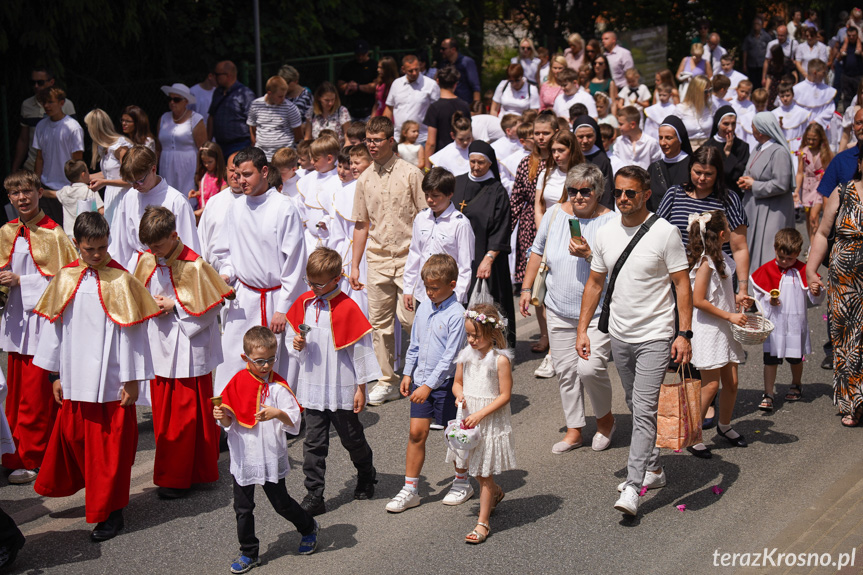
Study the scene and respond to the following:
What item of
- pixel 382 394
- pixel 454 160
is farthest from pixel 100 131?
pixel 382 394

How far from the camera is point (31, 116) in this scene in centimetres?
1280

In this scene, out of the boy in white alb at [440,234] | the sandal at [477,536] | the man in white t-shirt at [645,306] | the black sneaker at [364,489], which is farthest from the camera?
the boy in white alb at [440,234]

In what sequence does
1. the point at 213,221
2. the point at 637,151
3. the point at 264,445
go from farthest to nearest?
the point at 637,151
the point at 213,221
the point at 264,445

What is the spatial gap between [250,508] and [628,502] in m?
Answer: 2.17

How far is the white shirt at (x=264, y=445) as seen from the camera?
5469 millimetres

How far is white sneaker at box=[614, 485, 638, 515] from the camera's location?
5.98 metres

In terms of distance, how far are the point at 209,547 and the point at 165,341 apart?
1430 millimetres

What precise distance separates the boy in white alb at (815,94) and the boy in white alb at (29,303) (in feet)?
41.9

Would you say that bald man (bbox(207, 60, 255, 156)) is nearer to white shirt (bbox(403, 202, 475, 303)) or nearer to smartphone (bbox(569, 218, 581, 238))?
white shirt (bbox(403, 202, 475, 303))

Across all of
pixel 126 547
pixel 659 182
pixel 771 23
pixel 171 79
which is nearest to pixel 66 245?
pixel 126 547

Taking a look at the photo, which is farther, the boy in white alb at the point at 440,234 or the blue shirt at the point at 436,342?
the boy in white alb at the point at 440,234

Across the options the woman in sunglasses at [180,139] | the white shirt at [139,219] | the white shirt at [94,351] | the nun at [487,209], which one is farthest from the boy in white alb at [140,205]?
the woman in sunglasses at [180,139]

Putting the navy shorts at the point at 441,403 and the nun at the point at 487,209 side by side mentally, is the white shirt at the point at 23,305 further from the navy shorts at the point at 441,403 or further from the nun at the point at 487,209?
the nun at the point at 487,209

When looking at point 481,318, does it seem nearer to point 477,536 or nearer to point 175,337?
point 477,536
